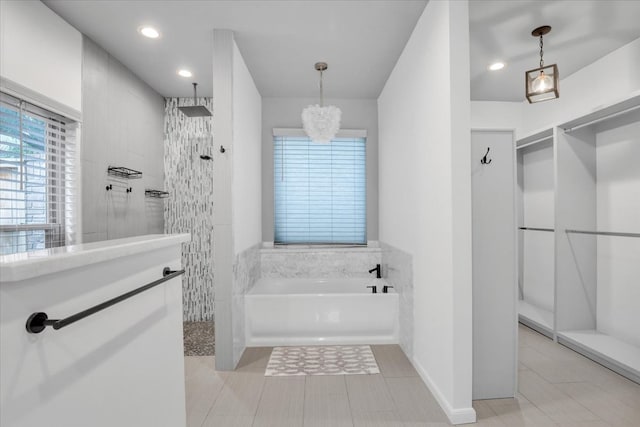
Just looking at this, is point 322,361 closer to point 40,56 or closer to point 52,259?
point 52,259

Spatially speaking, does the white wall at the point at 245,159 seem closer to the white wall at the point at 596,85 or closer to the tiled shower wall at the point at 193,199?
the tiled shower wall at the point at 193,199

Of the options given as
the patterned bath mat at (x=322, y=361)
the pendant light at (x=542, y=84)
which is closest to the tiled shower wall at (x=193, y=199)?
the patterned bath mat at (x=322, y=361)

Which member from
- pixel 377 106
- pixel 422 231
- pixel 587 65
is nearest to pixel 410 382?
pixel 422 231

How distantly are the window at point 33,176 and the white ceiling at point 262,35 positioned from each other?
2.66 ft

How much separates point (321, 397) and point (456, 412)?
839 mm

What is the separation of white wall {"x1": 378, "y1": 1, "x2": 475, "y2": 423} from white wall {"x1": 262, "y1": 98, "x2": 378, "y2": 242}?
4.10 ft

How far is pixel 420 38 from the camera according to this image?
7.68 ft

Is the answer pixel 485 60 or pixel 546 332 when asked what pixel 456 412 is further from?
pixel 485 60

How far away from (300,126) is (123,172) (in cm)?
203

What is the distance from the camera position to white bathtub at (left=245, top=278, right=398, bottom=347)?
2.94 m

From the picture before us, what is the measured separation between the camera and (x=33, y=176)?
2145 mm

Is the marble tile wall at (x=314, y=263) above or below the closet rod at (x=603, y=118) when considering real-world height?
below

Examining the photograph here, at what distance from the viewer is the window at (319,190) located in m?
4.01

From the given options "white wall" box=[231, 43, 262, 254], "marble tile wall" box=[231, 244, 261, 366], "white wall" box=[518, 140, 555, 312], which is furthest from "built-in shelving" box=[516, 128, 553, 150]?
"marble tile wall" box=[231, 244, 261, 366]
